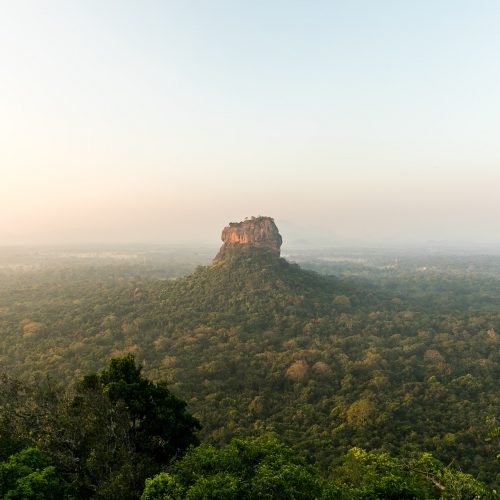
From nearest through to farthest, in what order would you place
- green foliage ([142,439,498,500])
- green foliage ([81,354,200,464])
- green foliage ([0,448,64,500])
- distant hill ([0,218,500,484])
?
green foliage ([0,448,64,500]), green foliage ([142,439,498,500]), green foliage ([81,354,200,464]), distant hill ([0,218,500,484])

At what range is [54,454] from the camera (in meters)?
18.5

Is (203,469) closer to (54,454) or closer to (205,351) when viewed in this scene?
(54,454)

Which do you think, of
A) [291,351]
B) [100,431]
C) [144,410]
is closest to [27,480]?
[100,431]

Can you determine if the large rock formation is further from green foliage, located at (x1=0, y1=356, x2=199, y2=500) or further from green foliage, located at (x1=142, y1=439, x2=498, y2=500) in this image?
green foliage, located at (x1=142, y1=439, x2=498, y2=500)

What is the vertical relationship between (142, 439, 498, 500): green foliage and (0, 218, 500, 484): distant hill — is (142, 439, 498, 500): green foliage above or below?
above

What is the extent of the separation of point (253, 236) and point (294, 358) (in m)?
63.4

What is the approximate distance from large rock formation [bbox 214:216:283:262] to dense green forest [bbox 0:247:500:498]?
21.7 ft

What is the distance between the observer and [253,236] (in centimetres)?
12006

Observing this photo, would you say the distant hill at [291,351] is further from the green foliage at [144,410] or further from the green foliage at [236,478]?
the green foliage at [236,478]

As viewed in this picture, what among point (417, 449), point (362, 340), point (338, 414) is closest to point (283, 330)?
point (362, 340)

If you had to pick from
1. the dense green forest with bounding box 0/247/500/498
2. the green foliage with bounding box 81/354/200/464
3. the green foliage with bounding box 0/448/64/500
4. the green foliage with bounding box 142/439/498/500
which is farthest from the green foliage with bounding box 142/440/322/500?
the green foliage with bounding box 81/354/200/464

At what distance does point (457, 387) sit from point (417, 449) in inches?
838

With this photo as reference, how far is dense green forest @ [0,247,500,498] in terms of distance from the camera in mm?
37125

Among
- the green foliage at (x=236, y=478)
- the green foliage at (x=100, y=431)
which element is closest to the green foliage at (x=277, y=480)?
the green foliage at (x=236, y=478)
